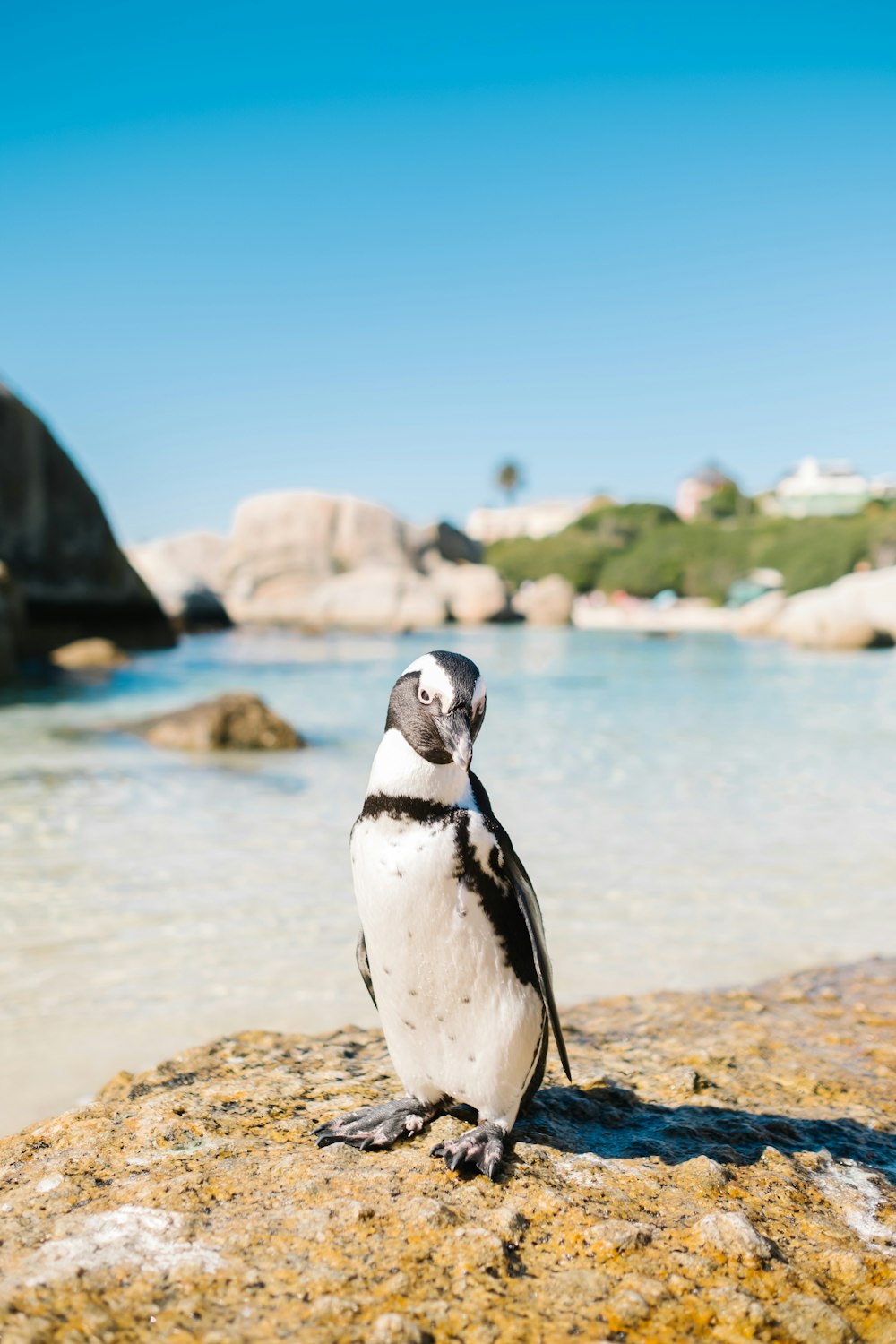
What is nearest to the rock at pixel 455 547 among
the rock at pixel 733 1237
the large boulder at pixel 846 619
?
the large boulder at pixel 846 619

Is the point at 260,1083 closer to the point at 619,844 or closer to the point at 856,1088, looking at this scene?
the point at 856,1088

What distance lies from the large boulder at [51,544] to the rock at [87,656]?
0.76 meters

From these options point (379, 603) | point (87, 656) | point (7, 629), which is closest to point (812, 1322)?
point (7, 629)

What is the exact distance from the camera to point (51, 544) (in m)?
22.0

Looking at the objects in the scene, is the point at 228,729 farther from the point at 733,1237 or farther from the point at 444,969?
the point at 733,1237

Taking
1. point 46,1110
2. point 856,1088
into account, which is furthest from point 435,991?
point 46,1110

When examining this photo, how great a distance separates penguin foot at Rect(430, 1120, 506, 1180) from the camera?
2.06 m

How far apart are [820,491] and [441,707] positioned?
95.0 meters

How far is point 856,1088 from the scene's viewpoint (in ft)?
9.60

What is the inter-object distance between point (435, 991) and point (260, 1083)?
74cm

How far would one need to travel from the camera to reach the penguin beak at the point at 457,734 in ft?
6.45

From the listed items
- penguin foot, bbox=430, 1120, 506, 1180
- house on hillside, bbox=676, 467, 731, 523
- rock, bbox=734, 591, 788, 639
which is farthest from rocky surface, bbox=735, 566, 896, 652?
house on hillside, bbox=676, 467, 731, 523

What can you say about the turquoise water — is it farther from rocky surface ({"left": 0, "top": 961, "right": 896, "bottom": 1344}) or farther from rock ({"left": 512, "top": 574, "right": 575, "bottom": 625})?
rock ({"left": 512, "top": 574, "right": 575, "bottom": 625})

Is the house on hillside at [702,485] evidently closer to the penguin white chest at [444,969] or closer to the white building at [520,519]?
the white building at [520,519]
